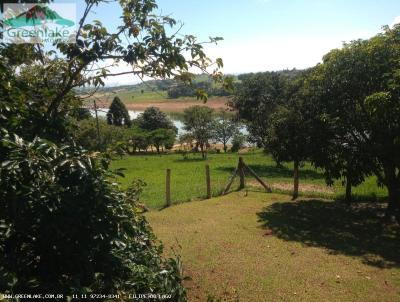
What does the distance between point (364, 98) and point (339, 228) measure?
3.87 m

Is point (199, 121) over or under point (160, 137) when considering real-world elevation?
over

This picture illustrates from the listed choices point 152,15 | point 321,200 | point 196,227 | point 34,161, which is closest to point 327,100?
point 321,200

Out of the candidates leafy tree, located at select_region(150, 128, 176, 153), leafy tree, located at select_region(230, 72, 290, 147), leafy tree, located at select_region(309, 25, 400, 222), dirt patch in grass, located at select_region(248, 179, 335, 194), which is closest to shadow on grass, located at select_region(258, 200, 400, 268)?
leafy tree, located at select_region(309, 25, 400, 222)

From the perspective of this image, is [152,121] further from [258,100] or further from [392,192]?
[392,192]

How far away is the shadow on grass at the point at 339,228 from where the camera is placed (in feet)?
28.6

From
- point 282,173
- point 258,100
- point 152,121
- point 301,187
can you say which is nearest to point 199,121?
point 258,100

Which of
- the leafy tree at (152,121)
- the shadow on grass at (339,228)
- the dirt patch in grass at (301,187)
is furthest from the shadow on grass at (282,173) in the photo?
the leafy tree at (152,121)

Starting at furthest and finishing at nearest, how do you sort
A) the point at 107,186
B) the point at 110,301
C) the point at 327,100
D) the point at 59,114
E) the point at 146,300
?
the point at 327,100 < the point at 59,114 < the point at 146,300 < the point at 107,186 < the point at 110,301

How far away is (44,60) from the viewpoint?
14.7 ft

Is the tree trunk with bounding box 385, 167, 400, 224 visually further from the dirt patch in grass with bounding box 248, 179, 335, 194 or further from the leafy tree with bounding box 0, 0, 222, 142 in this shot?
the leafy tree with bounding box 0, 0, 222, 142

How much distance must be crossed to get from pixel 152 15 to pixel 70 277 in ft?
9.33

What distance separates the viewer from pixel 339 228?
1052 centimetres

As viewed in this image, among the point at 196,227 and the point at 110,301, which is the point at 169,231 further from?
the point at 110,301

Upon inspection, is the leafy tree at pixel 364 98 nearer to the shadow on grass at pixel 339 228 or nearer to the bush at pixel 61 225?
the shadow on grass at pixel 339 228
